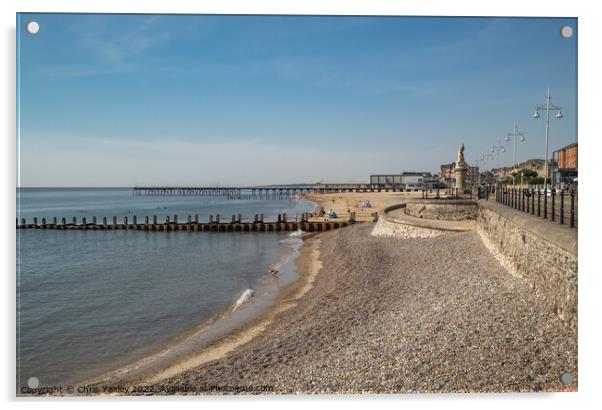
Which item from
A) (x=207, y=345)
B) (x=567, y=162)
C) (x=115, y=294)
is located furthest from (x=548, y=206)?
(x=115, y=294)

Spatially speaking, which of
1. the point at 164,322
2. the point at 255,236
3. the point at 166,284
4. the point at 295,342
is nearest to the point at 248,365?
the point at 295,342

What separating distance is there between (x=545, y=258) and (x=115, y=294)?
13.2 meters

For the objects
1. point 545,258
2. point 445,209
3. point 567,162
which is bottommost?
point 545,258

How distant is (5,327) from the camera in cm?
593

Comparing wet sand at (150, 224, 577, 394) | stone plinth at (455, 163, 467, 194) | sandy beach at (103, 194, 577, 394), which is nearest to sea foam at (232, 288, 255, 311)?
sandy beach at (103, 194, 577, 394)

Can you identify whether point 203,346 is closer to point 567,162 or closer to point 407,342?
point 407,342

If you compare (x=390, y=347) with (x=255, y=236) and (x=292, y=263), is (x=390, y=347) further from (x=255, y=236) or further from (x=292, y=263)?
(x=255, y=236)

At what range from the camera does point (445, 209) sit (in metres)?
20.7

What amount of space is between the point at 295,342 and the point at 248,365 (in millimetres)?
1191

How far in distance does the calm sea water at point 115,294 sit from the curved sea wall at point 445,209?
25.2 feet

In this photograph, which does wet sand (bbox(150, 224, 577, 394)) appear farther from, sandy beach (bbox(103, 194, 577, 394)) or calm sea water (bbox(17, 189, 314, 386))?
calm sea water (bbox(17, 189, 314, 386))

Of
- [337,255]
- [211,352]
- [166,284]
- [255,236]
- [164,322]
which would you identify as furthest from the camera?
[255,236]

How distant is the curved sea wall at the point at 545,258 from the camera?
5.78 metres

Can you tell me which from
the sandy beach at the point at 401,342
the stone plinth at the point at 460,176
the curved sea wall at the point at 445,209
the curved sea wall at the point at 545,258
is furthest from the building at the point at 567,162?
the stone plinth at the point at 460,176
